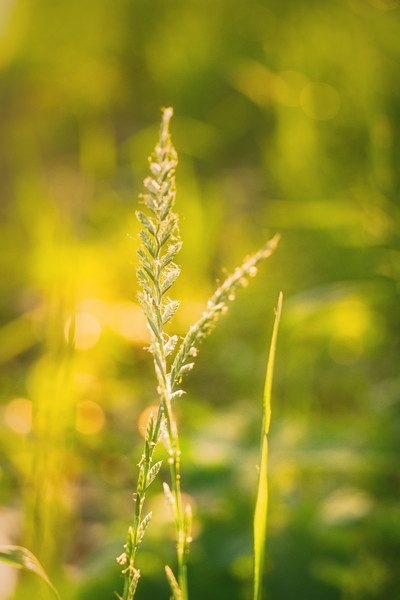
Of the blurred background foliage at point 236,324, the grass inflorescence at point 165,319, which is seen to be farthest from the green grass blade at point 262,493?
the blurred background foliage at point 236,324

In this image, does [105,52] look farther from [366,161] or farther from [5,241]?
[366,161]

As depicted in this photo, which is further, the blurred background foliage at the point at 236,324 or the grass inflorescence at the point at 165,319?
the blurred background foliage at the point at 236,324

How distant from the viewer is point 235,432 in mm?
626

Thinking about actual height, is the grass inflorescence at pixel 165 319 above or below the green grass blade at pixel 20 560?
above

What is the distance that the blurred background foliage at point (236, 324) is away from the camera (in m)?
0.48

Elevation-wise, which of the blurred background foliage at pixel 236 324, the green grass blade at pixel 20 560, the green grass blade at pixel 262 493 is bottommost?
the green grass blade at pixel 20 560

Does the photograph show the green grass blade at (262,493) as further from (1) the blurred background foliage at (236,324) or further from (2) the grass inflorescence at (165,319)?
(1) the blurred background foliage at (236,324)

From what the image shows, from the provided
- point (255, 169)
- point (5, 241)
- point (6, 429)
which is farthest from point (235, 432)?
point (255, 169)

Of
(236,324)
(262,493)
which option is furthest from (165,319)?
(236,324)

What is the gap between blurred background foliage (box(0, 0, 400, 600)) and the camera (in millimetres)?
477

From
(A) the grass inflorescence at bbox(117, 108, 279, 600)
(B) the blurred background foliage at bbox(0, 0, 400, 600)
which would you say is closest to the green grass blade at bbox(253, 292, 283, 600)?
(A) the grass inflorescence at bbox(117, 108, 279, 600)

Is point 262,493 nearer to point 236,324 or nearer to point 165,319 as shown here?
point 165,319

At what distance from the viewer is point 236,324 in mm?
1126

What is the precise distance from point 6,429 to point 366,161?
804 mm
